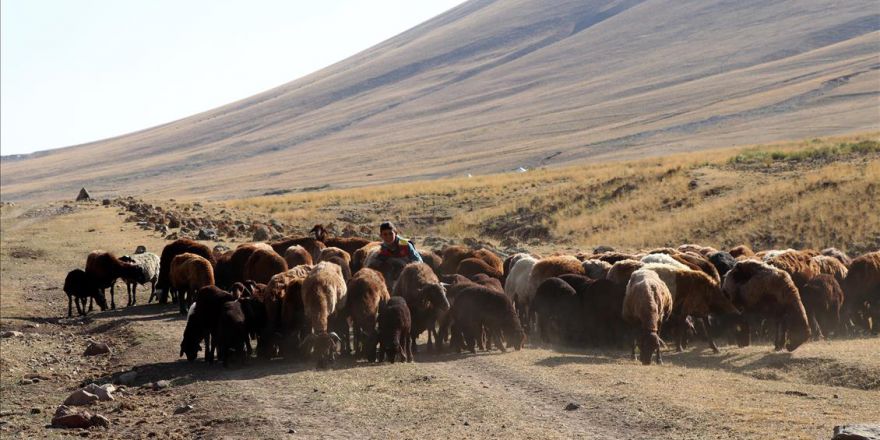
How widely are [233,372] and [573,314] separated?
5.46m

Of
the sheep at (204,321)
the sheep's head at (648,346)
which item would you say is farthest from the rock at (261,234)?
the sheep's head at (648,346)

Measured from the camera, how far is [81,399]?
12.4 metres

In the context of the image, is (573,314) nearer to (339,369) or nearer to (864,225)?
(339,369)

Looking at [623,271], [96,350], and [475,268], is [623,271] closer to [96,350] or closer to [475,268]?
[475,268]

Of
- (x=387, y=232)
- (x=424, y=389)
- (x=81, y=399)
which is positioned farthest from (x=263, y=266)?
(x=424, y=389)

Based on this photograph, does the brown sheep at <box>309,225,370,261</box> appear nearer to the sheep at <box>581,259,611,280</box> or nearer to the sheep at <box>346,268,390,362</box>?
the sheep at <box>581,259,611,280</box>

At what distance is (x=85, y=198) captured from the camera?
163 feet

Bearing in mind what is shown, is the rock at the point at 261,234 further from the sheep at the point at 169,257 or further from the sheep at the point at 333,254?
the sheep at the point at 333,254

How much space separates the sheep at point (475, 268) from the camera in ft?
62.9

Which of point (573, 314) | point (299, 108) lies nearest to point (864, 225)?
point (573, 314)

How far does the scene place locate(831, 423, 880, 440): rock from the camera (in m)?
8.28

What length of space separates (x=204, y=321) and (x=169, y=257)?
7104 millimetres

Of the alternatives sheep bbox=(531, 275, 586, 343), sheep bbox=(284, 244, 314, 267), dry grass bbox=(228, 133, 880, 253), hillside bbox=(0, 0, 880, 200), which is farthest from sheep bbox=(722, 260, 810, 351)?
hillside bbox=(0, 0, 880, 200)

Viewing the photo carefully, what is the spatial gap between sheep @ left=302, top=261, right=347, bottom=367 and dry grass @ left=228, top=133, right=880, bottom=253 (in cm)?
1947
